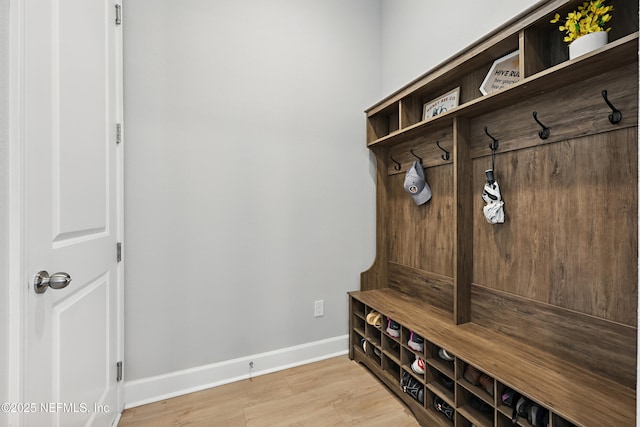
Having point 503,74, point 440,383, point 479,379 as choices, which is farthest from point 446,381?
point 503,74

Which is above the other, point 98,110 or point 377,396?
point 98,110

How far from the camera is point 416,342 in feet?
5.26

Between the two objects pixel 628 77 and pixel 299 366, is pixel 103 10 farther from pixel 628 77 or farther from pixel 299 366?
pixel 299 366

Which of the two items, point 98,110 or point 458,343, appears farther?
point 458,343

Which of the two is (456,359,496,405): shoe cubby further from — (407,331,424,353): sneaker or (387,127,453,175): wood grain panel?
(387,127,453,175): wood grain panel

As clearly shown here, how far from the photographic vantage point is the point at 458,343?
4.56ft

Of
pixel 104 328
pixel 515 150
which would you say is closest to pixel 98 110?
pixel 104 328

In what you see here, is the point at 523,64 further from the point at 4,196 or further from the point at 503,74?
the point at 4,196

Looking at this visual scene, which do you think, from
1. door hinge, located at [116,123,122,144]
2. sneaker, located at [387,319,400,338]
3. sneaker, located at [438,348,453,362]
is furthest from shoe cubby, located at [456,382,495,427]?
door hinge, located at [116,123,122,144]

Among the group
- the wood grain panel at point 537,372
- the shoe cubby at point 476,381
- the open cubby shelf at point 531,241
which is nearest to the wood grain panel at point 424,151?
the open cubby shelf at point 531,241

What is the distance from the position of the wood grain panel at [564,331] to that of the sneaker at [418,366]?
38 cm

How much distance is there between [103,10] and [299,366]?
7.50ft

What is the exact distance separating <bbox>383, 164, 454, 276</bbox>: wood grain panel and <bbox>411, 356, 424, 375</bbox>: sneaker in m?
0.52

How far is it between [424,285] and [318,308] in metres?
0.77
